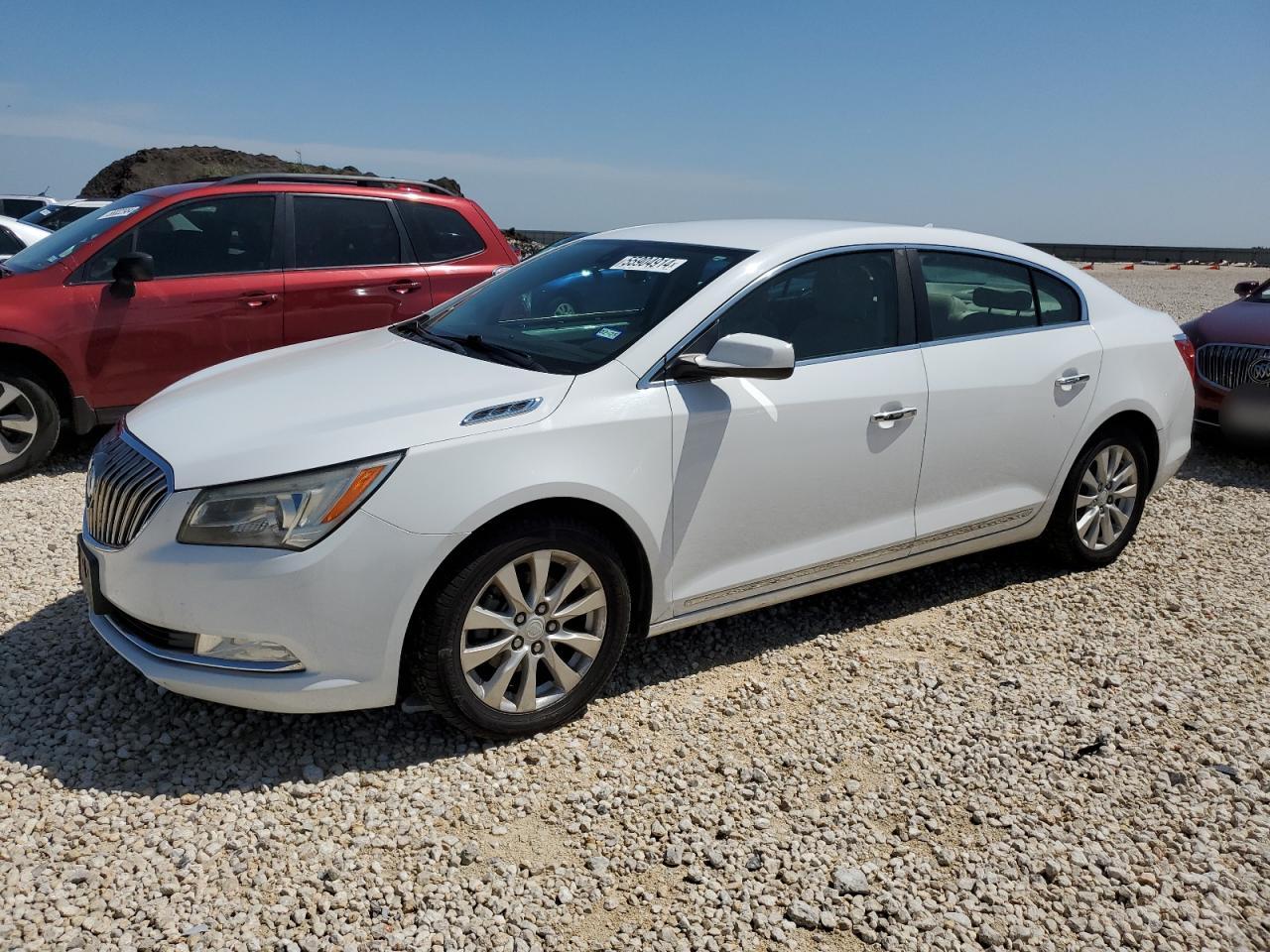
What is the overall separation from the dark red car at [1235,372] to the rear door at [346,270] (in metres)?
5.79

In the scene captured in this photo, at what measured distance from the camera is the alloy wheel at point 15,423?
6348 mm

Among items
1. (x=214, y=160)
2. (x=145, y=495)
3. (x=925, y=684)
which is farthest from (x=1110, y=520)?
(x=214, y=160)

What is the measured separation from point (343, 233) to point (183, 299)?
47.0 inches

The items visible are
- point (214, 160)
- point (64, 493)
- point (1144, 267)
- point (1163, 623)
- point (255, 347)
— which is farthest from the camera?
point (214, 160)

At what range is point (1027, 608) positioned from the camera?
15.8ft

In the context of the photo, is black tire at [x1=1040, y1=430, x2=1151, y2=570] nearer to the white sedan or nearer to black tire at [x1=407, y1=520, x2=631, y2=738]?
the white sedan

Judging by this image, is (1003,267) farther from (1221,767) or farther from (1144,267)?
(1144,267)

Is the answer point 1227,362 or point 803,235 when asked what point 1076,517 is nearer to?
point 803,235

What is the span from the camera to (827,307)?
4129 mm

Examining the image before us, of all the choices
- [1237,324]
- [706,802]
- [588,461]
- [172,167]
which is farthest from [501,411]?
[172,167]

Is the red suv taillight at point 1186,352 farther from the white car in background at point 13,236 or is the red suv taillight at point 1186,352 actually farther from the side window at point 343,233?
the white car in background at point 13,236

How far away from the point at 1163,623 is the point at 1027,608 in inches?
23.0

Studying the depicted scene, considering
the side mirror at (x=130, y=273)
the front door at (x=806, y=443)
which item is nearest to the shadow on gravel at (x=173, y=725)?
the front door at (x=806, y=443)

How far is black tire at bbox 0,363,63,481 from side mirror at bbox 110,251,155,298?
0.74 m
